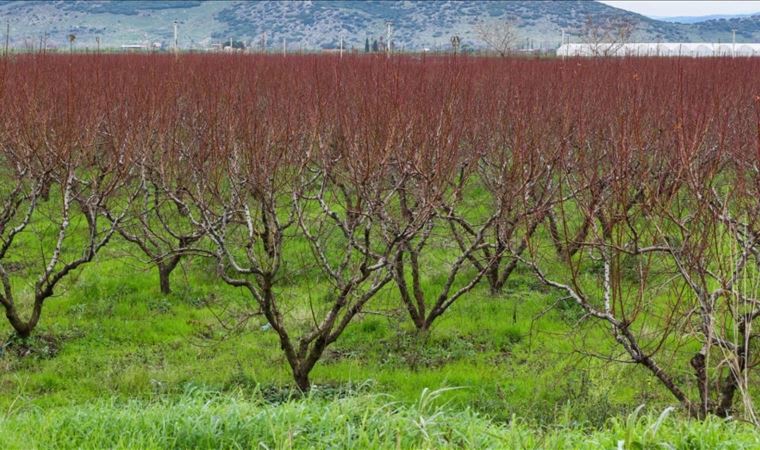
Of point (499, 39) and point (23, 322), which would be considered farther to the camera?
point (499, 39)

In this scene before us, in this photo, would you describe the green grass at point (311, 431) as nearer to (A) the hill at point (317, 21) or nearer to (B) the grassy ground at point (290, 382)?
(B) the grassy ground at point (290, 382)

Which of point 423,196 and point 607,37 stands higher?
point 607,37

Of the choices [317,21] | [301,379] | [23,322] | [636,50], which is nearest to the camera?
[301,379]

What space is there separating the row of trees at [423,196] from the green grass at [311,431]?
588 millimetres

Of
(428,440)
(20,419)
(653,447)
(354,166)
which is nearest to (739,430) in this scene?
(653,447)

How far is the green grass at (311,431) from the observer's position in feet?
13.3

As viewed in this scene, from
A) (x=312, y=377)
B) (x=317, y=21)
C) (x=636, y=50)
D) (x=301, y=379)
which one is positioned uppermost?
(x=317, y=21)

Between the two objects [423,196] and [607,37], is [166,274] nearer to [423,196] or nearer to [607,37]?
[423,196]

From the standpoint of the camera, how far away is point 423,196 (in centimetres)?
636

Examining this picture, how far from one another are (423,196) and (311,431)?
2444 millimetres

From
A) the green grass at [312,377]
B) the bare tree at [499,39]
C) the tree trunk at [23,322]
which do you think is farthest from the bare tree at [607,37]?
the tree trunk at [23,322]

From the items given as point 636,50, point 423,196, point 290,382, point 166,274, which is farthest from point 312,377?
point 636,50

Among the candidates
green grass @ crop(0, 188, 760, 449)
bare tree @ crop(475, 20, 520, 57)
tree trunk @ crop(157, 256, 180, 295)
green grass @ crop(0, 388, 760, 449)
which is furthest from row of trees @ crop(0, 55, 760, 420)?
bare tree @ crop(475, 20, 520, 57)

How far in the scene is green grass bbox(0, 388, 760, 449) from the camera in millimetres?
4039
